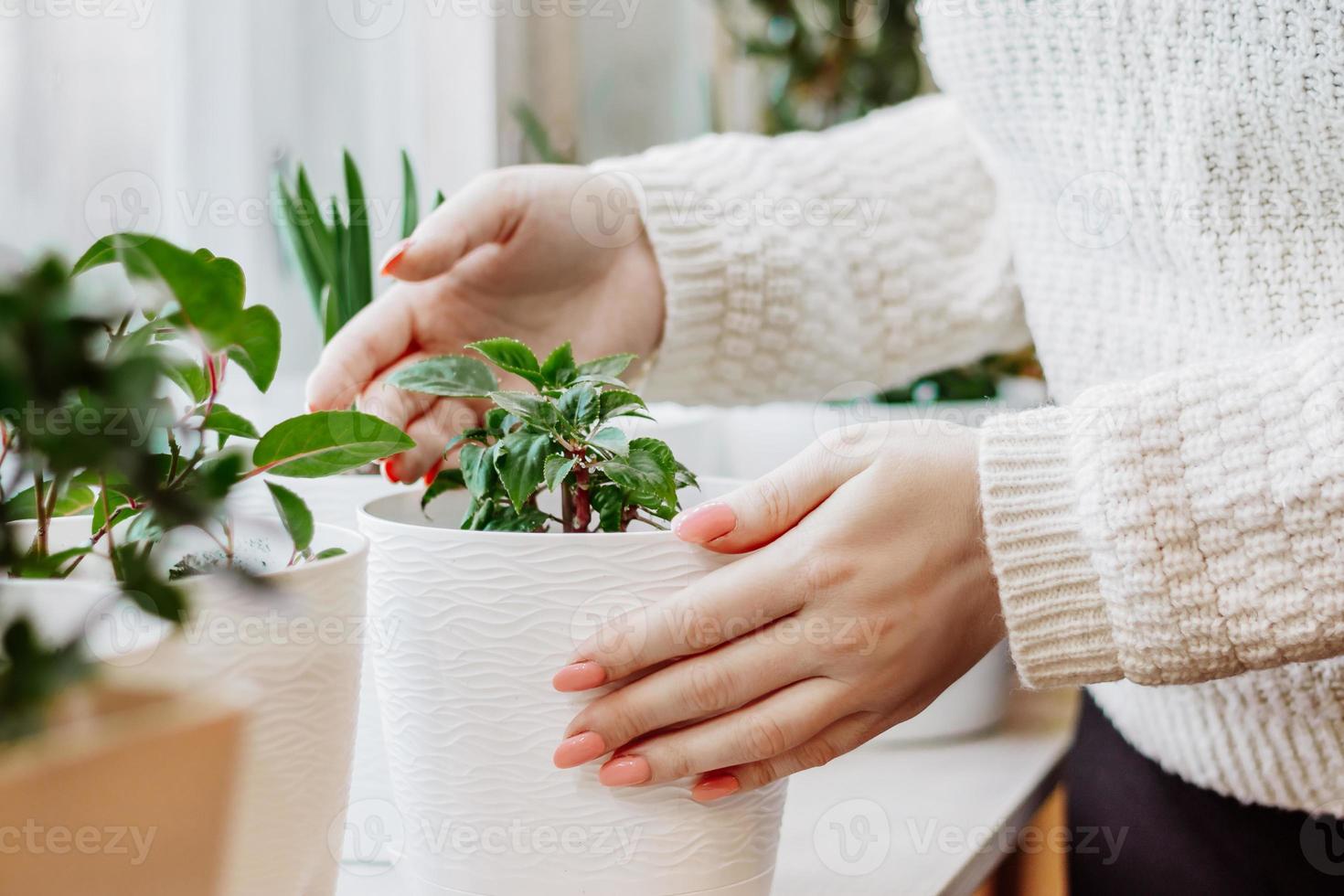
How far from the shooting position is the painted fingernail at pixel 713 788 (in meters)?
0.43

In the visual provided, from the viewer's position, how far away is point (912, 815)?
2.10 feet

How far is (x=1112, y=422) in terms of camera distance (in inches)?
18.5

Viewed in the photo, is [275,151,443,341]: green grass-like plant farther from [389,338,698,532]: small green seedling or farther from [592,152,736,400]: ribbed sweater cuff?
[389,338,698,532]: small green seedling

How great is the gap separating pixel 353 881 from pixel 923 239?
0.57 meters

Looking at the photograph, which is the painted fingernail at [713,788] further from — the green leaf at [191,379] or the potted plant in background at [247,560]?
the green leaf at [191,379]

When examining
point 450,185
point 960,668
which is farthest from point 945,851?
point 450,185

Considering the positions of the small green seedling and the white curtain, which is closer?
the small green seedling

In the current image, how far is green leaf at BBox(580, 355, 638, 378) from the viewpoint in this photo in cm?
48
